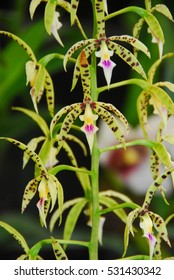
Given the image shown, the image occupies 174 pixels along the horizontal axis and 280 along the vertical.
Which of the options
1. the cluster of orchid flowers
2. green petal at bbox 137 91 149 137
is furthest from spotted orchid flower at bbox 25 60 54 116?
green petal at bbox 137 91 149 137

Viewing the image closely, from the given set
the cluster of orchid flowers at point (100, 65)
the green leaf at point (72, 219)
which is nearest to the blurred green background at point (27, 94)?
the green leaf at point (72, 219)

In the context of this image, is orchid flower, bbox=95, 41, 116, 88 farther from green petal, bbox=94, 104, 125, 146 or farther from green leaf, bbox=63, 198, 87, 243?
green leaf, bbox=63, 198, 87, 243

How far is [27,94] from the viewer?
5.74ft

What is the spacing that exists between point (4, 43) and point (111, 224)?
53 cm

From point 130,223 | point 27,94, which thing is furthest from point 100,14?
point 27,94

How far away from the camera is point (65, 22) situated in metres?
1.88

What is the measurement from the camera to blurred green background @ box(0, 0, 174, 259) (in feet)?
5.20

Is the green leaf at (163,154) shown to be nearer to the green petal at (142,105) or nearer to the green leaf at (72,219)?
the green petal at (142,105)

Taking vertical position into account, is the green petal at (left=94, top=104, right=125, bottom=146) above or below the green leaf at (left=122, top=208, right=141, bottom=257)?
above

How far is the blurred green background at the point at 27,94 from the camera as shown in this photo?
1.59m
